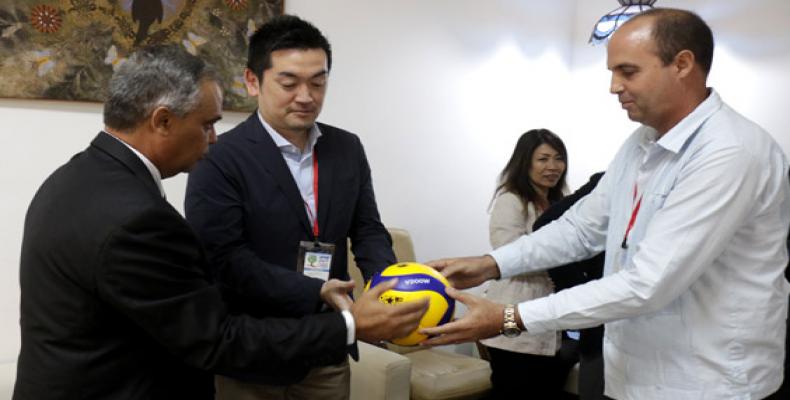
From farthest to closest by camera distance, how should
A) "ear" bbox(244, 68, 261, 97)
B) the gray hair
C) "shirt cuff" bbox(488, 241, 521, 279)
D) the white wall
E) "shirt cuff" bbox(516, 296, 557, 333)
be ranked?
the white wall, "shirt cuff" bbox(488, 241, 521, 279), "ear" bbox(244, 68, 261, 97), "shirt cuff" bbox(516, 296, 557, 333), the gray hair

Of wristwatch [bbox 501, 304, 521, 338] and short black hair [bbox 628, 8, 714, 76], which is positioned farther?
wristwatch [bbox 501, 304, 521, 338]

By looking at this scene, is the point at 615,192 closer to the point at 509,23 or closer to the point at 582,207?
the point at 582,207

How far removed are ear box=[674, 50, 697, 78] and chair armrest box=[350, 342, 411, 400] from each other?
2.03 m

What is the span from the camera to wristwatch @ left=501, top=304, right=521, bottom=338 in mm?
1923

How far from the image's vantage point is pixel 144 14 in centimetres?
324

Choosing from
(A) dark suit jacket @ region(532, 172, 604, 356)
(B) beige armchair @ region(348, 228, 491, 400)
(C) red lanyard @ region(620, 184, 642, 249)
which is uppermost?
(C) red lanyard @ region(620, 184, 642, 249)

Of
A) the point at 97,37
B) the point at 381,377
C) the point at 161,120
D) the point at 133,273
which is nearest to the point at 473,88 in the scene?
the point at 381,377

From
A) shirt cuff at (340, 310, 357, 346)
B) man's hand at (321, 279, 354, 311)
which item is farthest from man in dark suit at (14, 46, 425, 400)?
man's hand at (321, 279, 354, 311)

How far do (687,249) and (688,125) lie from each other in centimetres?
34

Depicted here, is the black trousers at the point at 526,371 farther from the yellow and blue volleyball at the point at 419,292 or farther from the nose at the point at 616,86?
the nose at the point at 616,86

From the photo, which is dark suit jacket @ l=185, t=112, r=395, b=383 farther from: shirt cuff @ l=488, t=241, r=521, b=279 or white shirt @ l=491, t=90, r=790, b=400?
white shirt @ l=491, t=90, r=790, b=400

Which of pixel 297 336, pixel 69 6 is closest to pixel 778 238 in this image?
pixel 297 336

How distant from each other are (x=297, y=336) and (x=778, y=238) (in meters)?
1.26

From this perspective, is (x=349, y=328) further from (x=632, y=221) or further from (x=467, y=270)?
(x=632, y=221)
